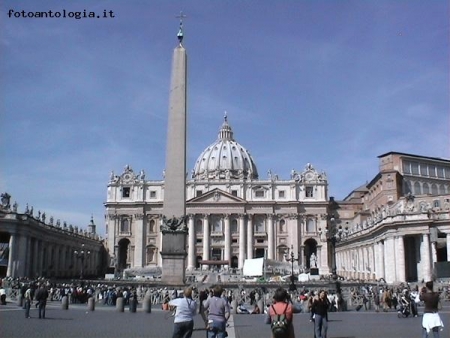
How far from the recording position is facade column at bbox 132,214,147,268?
294 feet

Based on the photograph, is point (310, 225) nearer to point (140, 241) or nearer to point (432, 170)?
point (432, 170)

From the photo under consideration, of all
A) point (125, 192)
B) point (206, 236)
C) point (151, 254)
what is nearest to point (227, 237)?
point (206, 236)

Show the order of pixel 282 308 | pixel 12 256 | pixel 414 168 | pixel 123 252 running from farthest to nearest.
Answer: pixel 123 252, pixel 414 168, pixel 12 256, pixel 282 308

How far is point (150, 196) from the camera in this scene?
93000 mm

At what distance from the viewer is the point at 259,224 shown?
299 feet

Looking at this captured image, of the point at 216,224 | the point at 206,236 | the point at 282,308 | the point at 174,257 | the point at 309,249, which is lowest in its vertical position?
the point at 282,308

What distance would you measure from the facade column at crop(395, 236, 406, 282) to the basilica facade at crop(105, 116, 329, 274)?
130 ft

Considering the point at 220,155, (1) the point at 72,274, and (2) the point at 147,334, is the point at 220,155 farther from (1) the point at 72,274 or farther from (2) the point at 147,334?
(2) the point at 147,334

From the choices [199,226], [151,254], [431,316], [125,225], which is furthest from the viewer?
[125,225]

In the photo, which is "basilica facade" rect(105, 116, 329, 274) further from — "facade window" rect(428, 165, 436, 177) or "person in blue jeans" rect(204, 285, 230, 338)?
"person in blue jeans" rect(204, 285, 230, 338)

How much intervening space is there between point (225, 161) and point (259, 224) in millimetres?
30738

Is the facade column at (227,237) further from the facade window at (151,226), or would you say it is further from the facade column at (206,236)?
the facade window at (151,226)

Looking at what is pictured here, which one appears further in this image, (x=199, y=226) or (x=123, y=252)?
(x=123, y=252)

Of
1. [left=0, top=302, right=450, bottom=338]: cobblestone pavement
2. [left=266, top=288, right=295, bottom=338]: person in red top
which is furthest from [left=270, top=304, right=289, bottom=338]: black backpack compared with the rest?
[left=0, top=302, right=450, bottom=338]: cobblestone pavement
